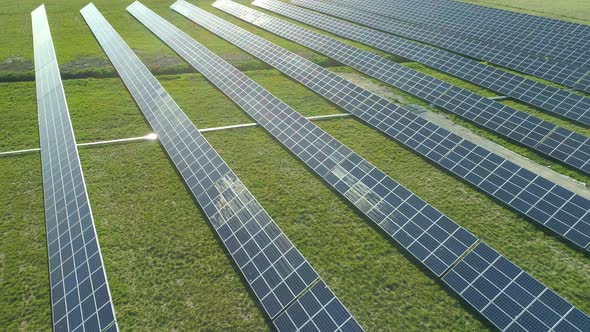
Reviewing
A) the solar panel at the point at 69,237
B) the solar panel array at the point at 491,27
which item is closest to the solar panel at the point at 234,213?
the solar panel at the point at 69,237

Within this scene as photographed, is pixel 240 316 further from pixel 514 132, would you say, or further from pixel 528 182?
pixel 514 132

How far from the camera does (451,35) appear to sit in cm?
4003

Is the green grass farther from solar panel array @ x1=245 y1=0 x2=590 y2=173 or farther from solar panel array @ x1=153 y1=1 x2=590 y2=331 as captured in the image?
solar panel array @ x1=245 y1=0 x2=590 y2=173

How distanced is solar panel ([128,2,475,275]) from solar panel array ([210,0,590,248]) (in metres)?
4.19

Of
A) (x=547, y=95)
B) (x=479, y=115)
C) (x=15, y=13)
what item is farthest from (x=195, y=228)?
(x=15, y=13)

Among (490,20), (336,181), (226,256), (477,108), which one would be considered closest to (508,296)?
(336,181)

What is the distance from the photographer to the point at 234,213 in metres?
17.3

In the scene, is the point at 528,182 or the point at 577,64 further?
the point at 577,64

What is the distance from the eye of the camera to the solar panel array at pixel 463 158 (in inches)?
658

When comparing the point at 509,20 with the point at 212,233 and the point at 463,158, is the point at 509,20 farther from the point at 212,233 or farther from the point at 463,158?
the point at 212,233

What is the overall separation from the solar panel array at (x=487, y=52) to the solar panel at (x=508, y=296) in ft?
77.2

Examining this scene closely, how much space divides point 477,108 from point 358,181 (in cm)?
1301

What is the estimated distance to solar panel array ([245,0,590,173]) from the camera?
21.2 m

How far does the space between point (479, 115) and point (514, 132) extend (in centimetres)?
270
